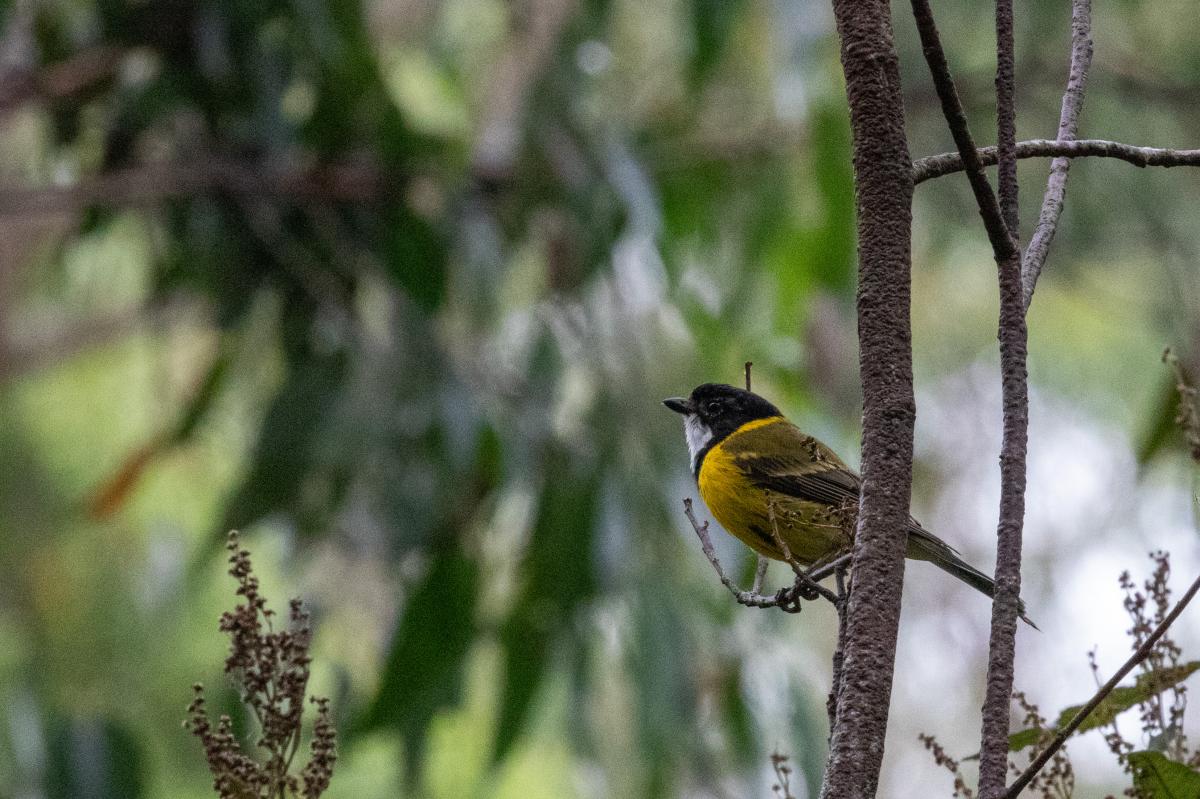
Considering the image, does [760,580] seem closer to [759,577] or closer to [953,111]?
[759,577]

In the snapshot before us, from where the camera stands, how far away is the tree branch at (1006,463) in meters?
1.36

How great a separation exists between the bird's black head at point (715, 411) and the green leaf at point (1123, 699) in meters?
2.80

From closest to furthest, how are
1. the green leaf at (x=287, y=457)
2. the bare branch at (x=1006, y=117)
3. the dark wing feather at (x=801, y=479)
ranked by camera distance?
the bare branch at (x=1006, y=117) < the dark wing feather at (x=801, y=479) < the green leaf at (x=287, y=457)

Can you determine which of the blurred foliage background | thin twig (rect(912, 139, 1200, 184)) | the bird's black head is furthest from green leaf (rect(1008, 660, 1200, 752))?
the bird's black head

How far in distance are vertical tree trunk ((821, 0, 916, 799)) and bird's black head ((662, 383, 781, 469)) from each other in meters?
3.02

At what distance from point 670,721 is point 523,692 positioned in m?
0.53

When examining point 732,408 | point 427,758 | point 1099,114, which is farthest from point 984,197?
point 1099,114

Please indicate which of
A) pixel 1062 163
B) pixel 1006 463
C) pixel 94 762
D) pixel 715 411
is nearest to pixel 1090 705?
pixel 1006 463

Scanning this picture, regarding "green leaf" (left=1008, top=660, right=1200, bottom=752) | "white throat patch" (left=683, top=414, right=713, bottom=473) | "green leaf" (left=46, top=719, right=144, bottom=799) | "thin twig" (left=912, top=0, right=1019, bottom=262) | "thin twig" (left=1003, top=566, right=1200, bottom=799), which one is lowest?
"thin twig" (left=1003, top=566, right=1200, bottom=799)

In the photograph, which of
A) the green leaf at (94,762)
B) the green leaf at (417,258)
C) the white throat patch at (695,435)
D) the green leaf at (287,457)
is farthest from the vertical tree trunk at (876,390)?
the green leaf at (417,258)

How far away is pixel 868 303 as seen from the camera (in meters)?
1.55

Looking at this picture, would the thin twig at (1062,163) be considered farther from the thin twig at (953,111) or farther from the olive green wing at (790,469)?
the olive green wing at (790,469)

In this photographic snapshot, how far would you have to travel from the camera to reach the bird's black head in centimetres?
467

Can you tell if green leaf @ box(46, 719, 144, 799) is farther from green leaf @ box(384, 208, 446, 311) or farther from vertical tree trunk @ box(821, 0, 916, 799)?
vertical tree trunk @ box(821, 0, 916, 799)
